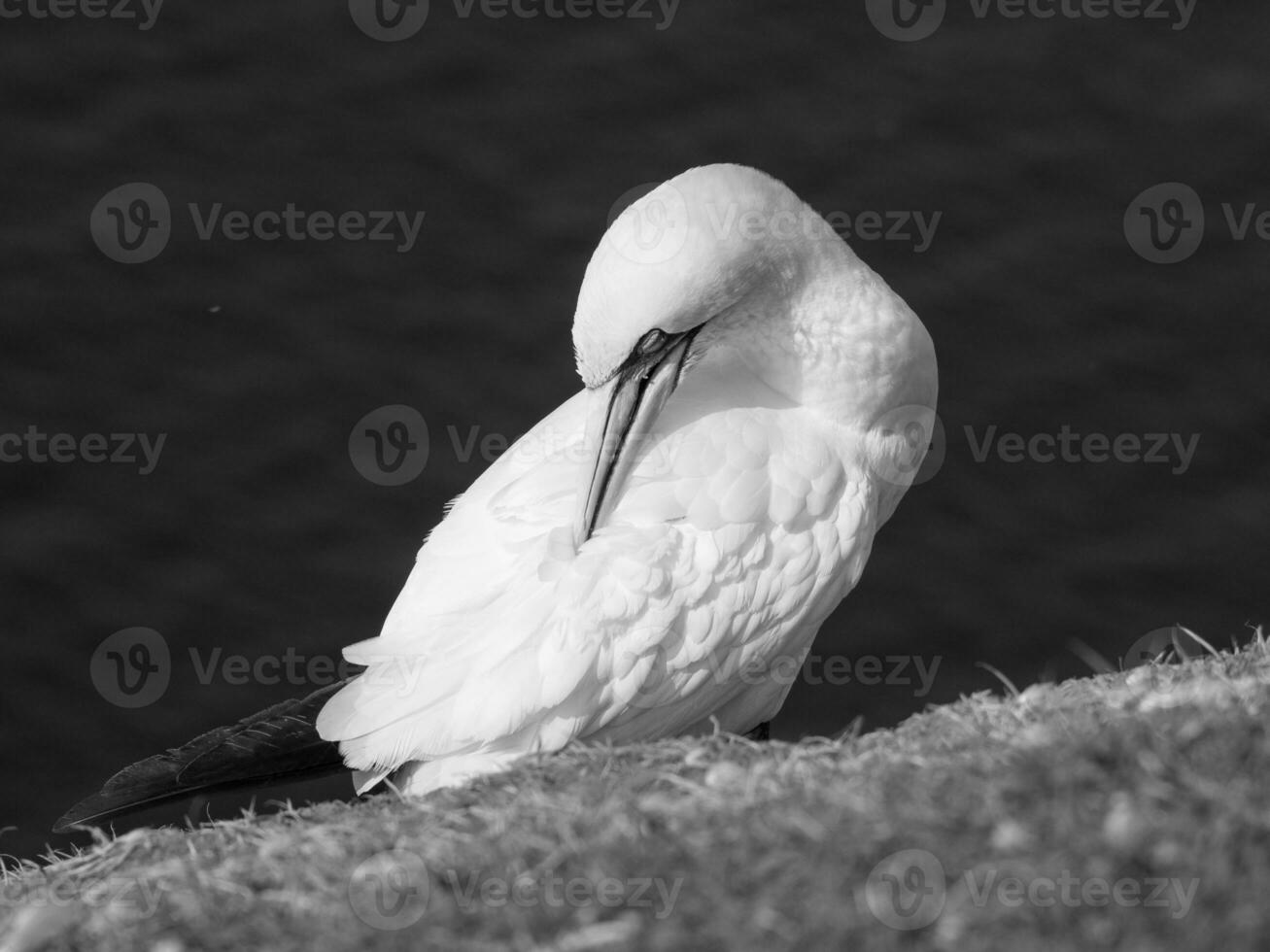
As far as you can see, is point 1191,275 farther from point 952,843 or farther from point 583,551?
point 952,843

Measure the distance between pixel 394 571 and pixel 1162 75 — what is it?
593 centimetres

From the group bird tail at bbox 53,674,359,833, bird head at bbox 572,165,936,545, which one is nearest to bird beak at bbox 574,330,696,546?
bird head at bbox 572,165,936,545

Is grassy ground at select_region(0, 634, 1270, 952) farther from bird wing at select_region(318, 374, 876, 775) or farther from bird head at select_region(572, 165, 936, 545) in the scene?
bird head at select_region(572, 165, 936, 545)

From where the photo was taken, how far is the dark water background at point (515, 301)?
30.3 ft

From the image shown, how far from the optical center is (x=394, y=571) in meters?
9.36

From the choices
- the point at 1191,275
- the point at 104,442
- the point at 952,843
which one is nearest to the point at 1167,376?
the point at 1191,275

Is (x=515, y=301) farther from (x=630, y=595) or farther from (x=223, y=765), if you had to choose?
(x=223, y=765)

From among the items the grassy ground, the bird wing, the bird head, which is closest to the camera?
the grassy ground

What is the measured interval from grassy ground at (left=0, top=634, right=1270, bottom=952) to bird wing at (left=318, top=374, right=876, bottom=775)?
95cm

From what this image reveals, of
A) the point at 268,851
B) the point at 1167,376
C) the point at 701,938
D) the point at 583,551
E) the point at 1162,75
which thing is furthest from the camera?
the point at 1162,75

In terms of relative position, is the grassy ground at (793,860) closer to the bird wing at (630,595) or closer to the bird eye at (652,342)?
the bird wing at (630,595)

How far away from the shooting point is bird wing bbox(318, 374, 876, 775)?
5.71 meters

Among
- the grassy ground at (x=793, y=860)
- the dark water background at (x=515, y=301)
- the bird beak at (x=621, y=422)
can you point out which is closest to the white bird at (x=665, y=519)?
the bird beak at (x=621, y=422)

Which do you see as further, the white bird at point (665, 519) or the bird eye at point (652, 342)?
the bird eye at point (652, 342)
